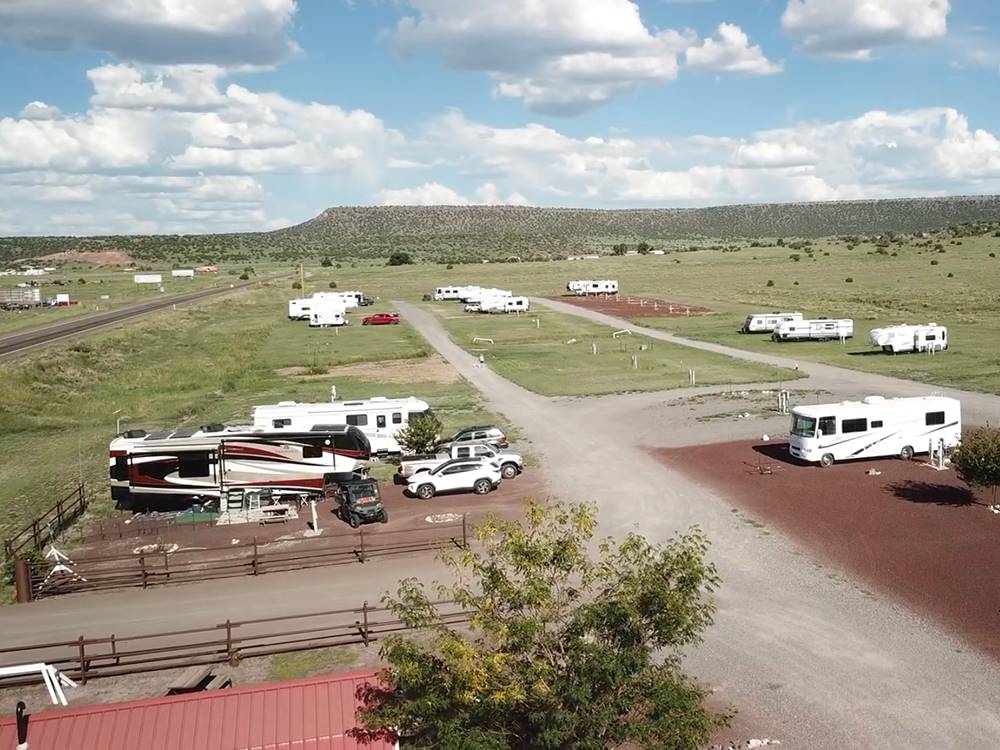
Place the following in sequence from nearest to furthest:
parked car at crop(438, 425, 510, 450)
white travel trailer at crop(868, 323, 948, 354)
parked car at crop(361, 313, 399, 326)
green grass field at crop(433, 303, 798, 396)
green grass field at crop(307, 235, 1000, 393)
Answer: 1. parked car at crop(438, 425, 510, 450)
2. green grass field at crop(433, 303, 798, 396)
3. white travel trailer at crop(868, 323, 948, 354)
4. green grass field at crop(307, 235, 1000, 393)
5. parked car at crop(361, 313, 399, 326)

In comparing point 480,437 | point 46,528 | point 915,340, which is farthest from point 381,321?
point 46,528

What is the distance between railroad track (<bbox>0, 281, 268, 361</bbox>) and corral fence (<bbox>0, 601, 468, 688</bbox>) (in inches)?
1974

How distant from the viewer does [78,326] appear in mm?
85562

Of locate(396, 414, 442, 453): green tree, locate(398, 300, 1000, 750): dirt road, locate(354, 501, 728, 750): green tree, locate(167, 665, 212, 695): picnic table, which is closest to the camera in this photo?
locate(354, 501, 728, 750): green tree

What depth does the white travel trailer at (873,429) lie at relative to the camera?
3284 cm

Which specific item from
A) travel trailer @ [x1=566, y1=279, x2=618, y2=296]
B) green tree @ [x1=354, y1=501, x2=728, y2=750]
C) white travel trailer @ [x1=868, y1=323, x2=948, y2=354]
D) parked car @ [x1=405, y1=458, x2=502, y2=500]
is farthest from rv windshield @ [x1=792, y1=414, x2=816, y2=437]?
travel trailer @ [x1=566, y1=279, x2=618, y2=296]

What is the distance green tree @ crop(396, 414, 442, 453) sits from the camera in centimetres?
3472

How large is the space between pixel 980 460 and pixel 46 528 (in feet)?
95.1

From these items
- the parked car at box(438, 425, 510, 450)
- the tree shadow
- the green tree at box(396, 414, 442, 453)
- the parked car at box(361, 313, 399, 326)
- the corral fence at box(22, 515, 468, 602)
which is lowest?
the tree shadow

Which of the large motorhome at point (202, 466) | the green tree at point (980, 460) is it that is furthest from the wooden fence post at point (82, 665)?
the green tree at point (980, 460)

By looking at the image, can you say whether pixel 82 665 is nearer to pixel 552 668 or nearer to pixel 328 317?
pixel 552 668

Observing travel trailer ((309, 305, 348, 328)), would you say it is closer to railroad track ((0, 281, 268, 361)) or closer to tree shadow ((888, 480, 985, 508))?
railroad track ((0, 281, 268, 361))

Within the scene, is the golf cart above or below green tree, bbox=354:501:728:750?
below

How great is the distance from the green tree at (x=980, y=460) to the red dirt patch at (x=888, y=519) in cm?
102
